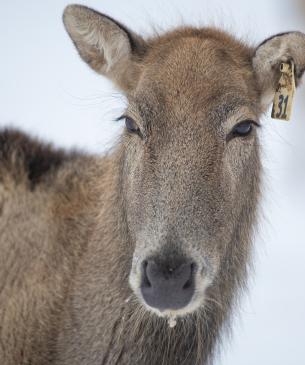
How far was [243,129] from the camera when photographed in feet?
19.3

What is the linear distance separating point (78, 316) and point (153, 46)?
7.27 ft

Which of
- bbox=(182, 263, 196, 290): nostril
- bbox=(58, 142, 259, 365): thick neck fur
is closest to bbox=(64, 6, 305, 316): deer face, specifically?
bbox=(182, 263, 196, 290): nostril

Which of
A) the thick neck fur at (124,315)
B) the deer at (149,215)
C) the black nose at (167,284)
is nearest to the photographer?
the black nose at (167,284)

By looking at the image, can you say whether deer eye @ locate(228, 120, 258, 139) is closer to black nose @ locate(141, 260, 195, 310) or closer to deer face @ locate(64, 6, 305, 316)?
deer face @ locate(64, 6, 305, 316)

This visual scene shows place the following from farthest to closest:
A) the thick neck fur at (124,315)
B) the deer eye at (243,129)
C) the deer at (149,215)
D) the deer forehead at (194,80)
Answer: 1. the thick neck fur at (124,315)
2. the deer eye at (243,129)
3. the deer forehead at (194,80)
4. the deer at (149,215)

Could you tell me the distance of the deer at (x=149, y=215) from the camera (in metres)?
5.39

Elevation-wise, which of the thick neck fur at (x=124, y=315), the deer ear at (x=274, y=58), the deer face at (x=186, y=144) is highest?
the deer ear at (x=274, y=58)

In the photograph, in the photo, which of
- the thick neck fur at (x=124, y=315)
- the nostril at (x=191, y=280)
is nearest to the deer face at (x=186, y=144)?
the nostril at (x=191, y=280)

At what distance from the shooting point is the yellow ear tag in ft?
20.5

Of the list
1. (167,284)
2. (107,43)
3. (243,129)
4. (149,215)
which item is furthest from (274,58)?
(167,284)

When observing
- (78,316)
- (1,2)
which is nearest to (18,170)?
(78,316)

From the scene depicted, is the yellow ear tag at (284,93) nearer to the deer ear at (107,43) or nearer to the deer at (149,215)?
the deer at (149,215)

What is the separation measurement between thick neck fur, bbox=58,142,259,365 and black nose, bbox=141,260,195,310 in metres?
0.75

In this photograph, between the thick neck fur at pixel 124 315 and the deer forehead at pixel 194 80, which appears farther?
the thick neck fur at pixel 124 315
